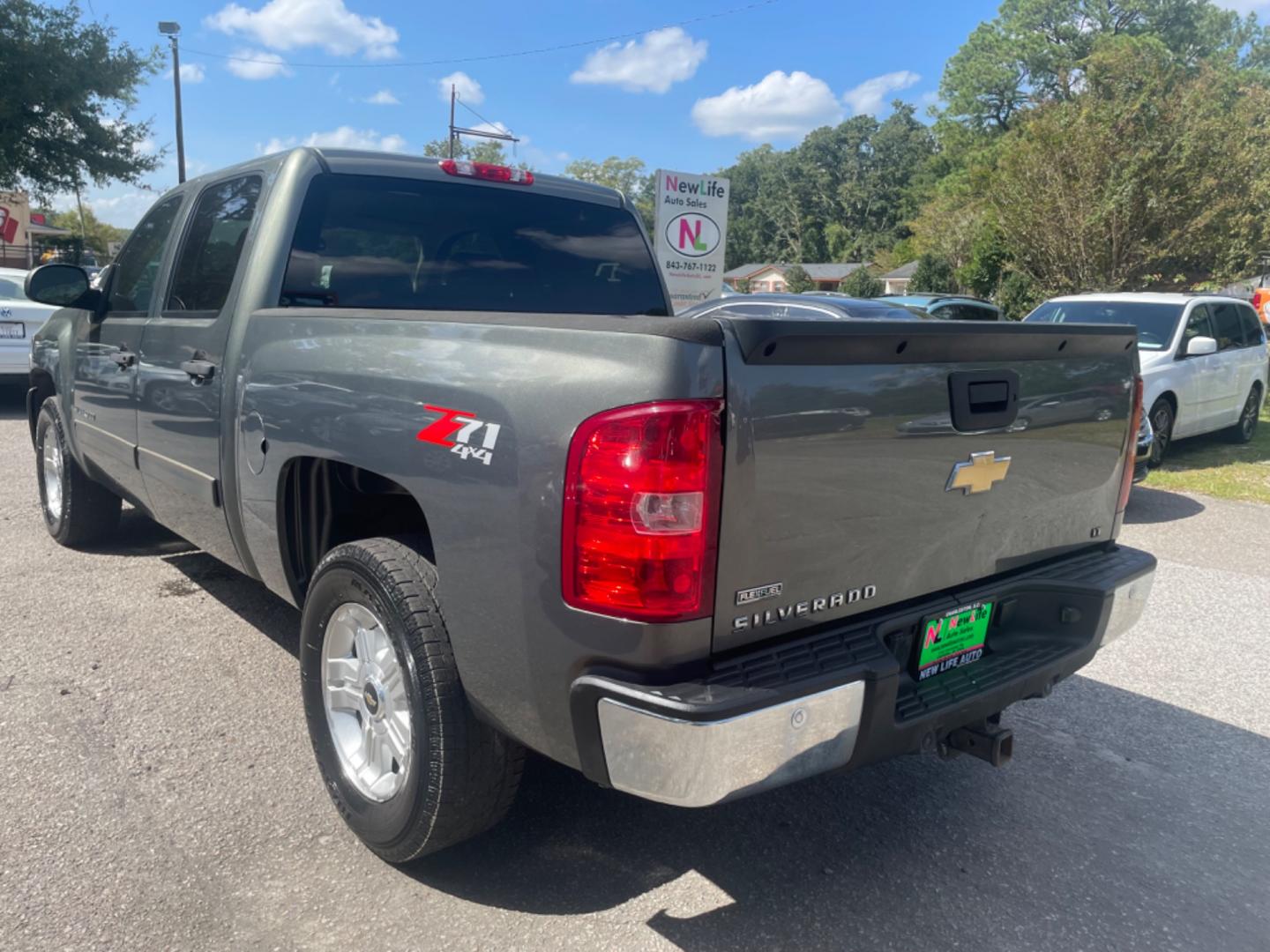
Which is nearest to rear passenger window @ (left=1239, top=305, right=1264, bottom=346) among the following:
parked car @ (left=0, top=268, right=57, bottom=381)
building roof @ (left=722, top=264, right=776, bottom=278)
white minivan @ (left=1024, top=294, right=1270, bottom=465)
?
white minivan @ (left=1024, top=294, right=1270, bottom=465)

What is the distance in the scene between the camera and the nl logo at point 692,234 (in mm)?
12562

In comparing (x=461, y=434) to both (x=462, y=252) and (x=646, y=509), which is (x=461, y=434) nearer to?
(x=646, y=509)

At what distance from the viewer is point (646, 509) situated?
1.99 metres

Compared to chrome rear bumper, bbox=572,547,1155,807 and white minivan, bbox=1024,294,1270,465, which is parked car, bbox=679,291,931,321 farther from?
chrome rear bumper, bbox=572,547,1155,807

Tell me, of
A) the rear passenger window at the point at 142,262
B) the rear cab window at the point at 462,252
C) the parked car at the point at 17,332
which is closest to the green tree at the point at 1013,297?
the parked car at the point at 17,332

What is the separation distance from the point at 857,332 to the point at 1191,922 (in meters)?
1.90

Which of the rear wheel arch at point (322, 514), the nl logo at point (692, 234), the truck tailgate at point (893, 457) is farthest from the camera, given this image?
the nl logo at point (692, 234)

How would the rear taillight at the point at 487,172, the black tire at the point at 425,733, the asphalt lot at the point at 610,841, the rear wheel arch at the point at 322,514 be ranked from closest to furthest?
the black tire at the point at 425,733, the asphalt lot at the point at 610,841, the rear wheel arch at the point at 322,514, the rear taillight at the point at 487,172

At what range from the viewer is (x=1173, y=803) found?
10.8 feet

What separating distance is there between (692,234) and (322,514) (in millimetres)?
10319

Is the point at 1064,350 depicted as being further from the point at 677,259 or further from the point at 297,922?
the point at 677,259

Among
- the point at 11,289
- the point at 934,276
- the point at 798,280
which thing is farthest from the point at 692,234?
the point at 798,280

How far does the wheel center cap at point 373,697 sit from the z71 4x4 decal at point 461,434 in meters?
0.79

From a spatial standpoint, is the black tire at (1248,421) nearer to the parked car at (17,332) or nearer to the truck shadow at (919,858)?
the truck shadow at (919,858)
